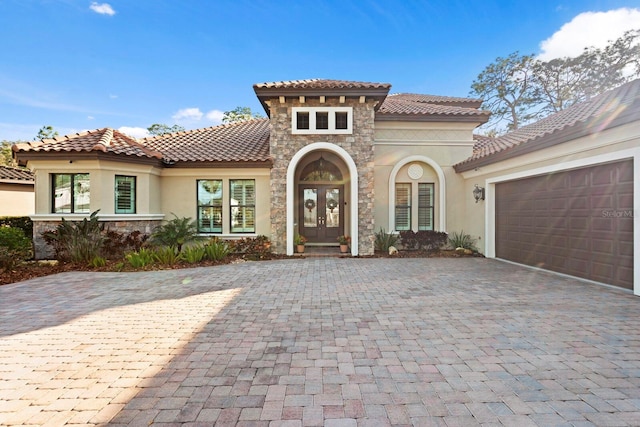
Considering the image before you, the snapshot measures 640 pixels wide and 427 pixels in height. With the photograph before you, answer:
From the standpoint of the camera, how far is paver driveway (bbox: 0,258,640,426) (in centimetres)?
250

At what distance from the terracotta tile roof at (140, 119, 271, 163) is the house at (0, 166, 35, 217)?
31.5 feet

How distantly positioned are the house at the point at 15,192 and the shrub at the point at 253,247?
12.8 metres

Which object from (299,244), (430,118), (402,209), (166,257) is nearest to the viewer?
(166,257)

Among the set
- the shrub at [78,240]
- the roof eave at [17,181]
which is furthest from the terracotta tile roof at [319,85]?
the roof eave at [17,181]

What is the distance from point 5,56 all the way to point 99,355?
16.8 meters

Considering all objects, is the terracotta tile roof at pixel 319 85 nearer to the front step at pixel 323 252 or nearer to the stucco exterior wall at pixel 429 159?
the stucco exterior wall at pixel 429 159

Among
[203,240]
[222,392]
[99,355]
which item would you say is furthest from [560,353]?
[203,240]

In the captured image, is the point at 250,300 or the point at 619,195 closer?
the point at 250,300

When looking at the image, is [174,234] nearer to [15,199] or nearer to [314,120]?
[314,120]

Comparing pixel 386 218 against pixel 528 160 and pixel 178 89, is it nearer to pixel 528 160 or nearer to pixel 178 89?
pixel 528 160

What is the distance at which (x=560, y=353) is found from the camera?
11.5 ft

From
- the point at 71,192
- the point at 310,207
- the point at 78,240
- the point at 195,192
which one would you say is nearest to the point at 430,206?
the point at 310,207

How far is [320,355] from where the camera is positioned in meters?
3.48

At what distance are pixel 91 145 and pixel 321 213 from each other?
875 centimetres
